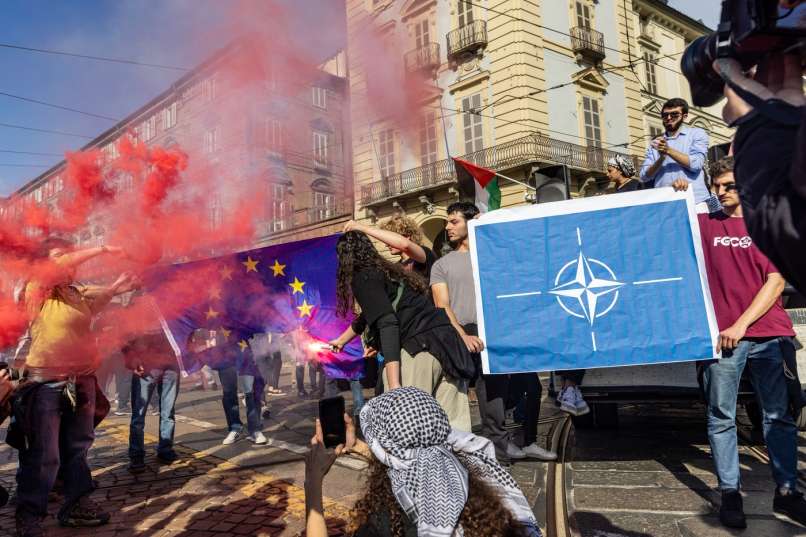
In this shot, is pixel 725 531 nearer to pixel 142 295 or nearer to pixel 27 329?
pixel 27 329

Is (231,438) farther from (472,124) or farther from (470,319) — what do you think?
(472,124)

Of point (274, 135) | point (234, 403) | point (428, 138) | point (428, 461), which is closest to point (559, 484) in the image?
point (428, 461)

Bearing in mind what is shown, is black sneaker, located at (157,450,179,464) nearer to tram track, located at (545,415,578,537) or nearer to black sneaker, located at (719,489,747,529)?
tram track, located at (545,415,578,537)

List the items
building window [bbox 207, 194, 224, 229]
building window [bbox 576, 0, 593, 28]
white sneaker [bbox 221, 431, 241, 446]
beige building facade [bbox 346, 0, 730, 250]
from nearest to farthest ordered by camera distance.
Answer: white sneaker [bbox 221, 431, 241, 446] → building window [bbox 207, 194, 224, 229] → beige building facade [bbox 346, 0, 730, 250] → building window [bbox 576, 0, 593, 28]

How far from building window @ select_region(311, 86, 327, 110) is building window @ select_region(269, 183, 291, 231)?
418 centimetres

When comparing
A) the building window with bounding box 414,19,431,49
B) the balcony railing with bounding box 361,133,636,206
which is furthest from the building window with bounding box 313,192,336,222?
the building window with bounding box 414,19,431,49

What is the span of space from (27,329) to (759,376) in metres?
4.96

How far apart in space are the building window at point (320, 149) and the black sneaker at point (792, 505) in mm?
24632

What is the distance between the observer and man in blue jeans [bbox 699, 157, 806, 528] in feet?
10.1

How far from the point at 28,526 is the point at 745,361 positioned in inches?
179

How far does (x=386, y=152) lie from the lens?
2398 centimetres

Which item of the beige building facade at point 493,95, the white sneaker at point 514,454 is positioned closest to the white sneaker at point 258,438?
the white sneaker at point 514,454

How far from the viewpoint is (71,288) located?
3.76 m

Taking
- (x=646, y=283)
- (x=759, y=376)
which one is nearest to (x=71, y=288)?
(x=646, y=283)
